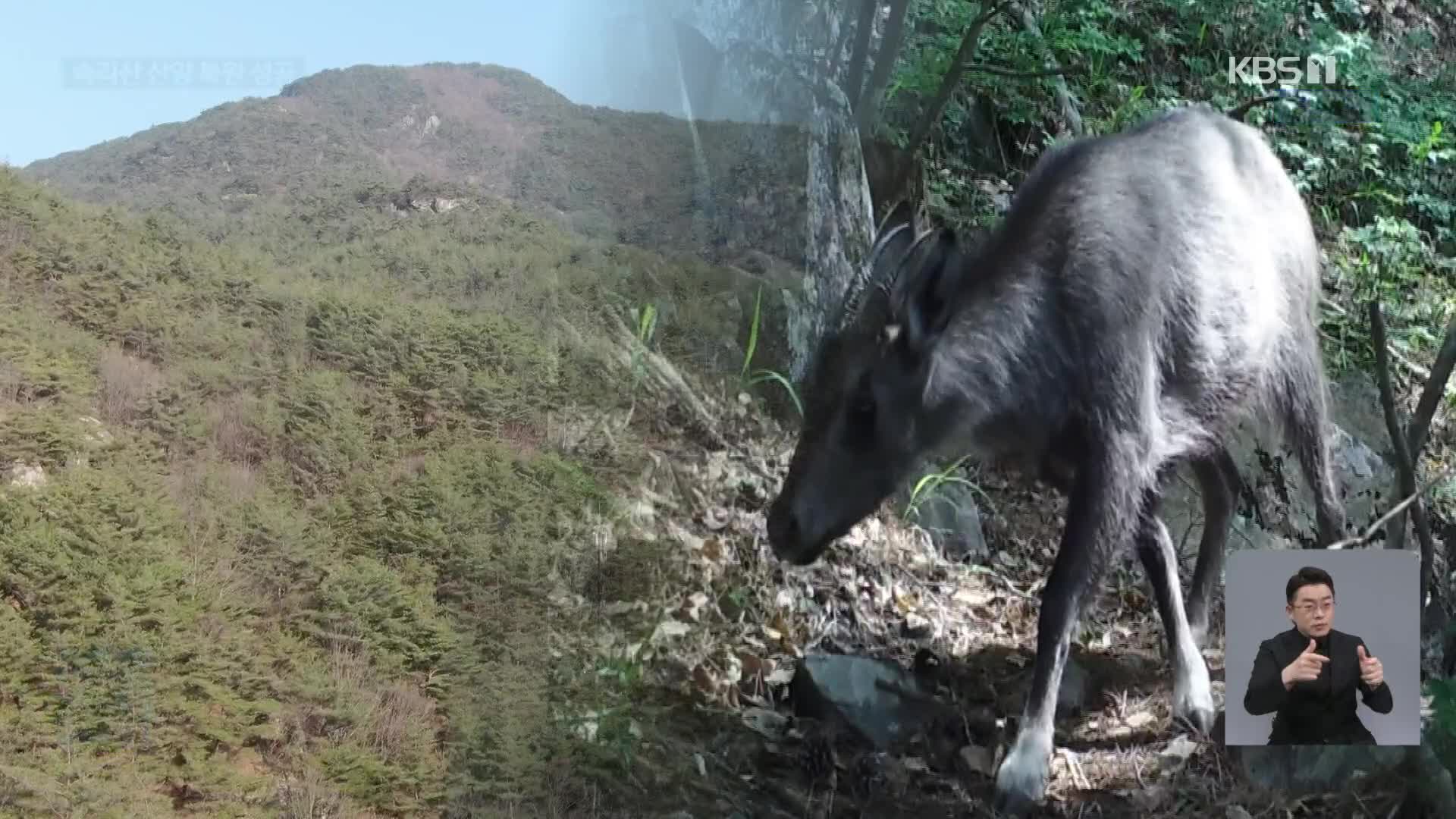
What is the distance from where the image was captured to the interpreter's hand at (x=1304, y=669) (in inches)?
90.7

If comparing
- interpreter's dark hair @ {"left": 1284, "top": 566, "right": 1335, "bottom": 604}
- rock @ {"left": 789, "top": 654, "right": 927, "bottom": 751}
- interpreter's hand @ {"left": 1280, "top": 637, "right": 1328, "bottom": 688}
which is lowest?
rock @ {"left": 789, "top": 654, "right": 927, "bottom": 751}

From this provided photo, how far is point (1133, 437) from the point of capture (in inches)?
90.3

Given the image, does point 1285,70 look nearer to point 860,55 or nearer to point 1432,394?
point 1432,394

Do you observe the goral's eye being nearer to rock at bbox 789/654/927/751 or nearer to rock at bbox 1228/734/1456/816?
rock at bbox 789/654/927/751

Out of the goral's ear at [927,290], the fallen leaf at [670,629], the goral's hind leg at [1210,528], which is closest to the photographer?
the goral's ear at [927,290]

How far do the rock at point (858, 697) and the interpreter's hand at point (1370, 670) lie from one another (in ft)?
3.36

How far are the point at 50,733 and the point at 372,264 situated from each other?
3.39ft

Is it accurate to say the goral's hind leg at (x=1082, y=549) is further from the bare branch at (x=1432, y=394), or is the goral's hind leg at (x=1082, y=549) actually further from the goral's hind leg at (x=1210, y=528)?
the bare branch at (x=1432, y=394)

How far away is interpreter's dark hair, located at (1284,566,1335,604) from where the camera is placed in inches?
91.8

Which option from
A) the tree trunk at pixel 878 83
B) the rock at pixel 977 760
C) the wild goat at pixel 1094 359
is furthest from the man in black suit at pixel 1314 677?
the tree trunk at pixel 878 83

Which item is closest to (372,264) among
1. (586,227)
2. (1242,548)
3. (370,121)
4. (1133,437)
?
(370,121)

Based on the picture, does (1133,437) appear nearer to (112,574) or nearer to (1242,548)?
(1242,548)

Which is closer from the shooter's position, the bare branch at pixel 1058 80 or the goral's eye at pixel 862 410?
the goral's eye at pixel 862 410

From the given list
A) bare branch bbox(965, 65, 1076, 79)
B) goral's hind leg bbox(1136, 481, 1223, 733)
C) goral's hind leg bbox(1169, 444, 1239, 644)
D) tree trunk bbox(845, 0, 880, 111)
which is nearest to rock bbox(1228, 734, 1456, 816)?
goral's hind leg bbox(1136, 481, 1223, 733)
